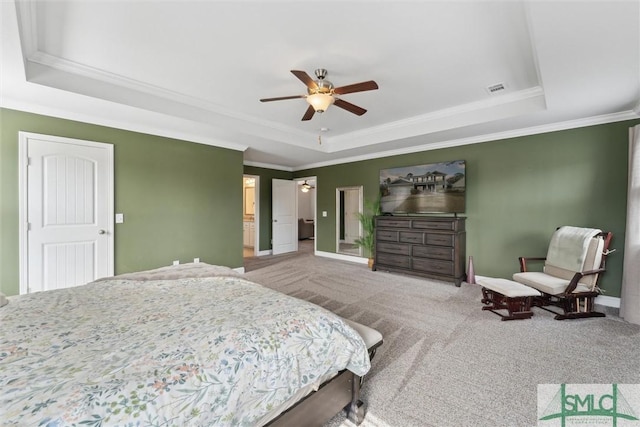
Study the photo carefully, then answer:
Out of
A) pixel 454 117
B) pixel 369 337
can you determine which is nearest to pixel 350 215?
pixel 454 117

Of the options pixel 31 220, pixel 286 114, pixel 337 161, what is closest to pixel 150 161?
pixel 31 220

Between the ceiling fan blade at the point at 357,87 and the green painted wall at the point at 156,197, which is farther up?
the ceiling fan blade at the point at 357,87

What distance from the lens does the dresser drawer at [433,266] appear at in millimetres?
4442

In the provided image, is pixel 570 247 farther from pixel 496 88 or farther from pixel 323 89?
pixel 323 89

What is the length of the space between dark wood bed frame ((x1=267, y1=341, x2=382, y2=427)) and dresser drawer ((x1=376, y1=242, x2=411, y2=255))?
3395 millimetres

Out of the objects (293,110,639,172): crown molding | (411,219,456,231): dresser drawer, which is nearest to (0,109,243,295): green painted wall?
(293,110,639,172): crown molding

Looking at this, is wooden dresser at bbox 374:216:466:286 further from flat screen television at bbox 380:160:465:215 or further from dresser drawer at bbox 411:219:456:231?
flat screen television at bbox 380:160:465:215

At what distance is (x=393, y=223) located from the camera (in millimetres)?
5148

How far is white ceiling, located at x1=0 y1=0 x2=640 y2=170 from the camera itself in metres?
1.91

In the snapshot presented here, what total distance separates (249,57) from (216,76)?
22.3 inches

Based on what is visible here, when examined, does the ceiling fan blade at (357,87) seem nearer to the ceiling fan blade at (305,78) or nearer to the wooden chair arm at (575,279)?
the ceiling fan blade at (305,78)

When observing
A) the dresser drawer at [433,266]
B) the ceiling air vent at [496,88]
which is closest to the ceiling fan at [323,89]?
the ceiling air vent at [496,88]

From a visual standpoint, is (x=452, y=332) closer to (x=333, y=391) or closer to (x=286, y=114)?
(x=333, y=391)

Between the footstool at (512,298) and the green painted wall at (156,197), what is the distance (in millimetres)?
4132
